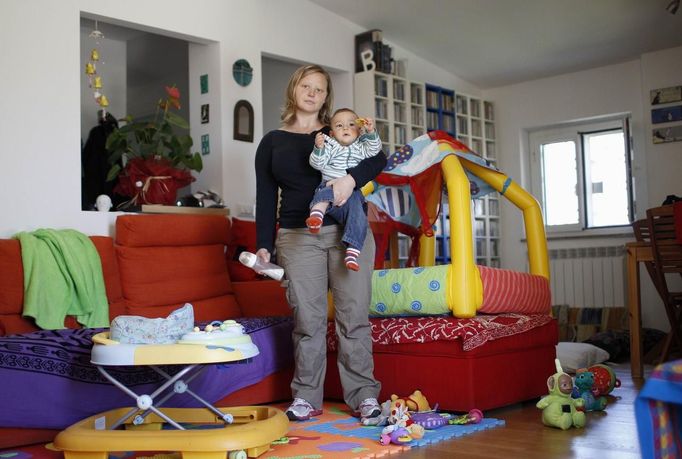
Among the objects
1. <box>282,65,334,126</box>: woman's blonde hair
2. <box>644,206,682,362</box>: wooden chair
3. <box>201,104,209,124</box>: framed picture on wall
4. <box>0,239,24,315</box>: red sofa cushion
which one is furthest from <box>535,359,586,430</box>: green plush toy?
<box>201,104,209,124</box>: framed picture on wall

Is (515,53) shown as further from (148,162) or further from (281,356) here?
(281,356)

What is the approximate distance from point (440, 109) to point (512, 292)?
3.93 meters

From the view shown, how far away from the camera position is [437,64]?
278 inches

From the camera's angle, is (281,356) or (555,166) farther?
(555,166)

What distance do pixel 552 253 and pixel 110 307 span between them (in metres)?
4.68

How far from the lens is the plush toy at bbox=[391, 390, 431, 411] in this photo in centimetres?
288

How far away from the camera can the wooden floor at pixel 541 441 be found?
228 centimetres

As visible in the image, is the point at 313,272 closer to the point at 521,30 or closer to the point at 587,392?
the point at 587,392

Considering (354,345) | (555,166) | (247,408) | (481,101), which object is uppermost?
(481,101)

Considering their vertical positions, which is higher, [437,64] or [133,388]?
[437,64]

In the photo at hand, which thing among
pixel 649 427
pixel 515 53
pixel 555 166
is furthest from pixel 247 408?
pixel 555 166

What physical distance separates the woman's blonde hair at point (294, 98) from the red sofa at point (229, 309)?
0.93m

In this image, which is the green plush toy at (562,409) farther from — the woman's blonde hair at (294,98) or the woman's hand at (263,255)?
the woman's blonde hair at (294,98)

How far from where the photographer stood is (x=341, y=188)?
2.69 meters
